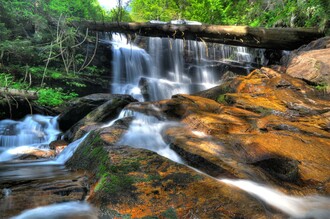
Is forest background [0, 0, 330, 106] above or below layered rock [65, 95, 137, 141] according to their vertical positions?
above

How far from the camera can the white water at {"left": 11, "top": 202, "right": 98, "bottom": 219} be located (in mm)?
2699

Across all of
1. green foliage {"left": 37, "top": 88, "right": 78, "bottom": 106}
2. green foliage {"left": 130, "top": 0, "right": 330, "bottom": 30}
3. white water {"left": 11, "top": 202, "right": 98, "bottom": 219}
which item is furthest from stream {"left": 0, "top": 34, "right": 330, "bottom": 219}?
green foliage {"left": 130, "top": 0, "right": 330, "bottom": 30}

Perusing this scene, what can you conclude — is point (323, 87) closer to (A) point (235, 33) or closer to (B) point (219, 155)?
(A) point (235, 33)

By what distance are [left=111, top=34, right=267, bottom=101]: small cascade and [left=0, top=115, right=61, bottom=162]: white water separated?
4555 millimetres

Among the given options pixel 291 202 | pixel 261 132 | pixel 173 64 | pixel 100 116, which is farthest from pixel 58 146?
pixel 173 64

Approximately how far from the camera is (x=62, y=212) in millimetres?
2799

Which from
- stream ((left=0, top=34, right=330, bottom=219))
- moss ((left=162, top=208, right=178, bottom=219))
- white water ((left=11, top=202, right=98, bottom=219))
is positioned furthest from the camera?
stream ((left=0, top=34, right=330, bottom=219))

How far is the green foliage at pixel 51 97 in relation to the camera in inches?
420

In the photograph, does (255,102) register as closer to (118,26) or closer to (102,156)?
(102,156)

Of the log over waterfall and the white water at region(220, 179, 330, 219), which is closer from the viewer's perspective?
the white water at region(220, 179, 330, 219)

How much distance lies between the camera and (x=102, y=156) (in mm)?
4031

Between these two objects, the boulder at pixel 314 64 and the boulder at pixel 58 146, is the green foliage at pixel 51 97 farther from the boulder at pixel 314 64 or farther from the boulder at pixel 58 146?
the boulder at pixel 314 64

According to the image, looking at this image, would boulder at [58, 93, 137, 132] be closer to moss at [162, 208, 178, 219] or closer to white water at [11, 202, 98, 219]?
white water at [11, 202, 98, 219]

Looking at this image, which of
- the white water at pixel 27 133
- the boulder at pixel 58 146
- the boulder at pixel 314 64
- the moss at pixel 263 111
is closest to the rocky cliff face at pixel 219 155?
the moss at pixel 263 111
